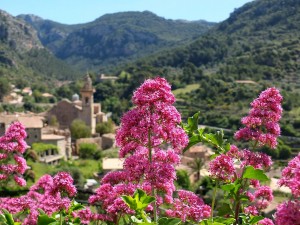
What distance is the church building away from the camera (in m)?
51.8

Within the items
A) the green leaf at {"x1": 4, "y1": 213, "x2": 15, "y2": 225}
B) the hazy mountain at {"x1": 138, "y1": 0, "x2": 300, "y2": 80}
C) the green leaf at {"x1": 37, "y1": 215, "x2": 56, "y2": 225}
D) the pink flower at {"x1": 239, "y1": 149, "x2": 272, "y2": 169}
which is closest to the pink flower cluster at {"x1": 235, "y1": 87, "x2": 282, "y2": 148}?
the pink flower at {"x1": 239, "y1": 149, "x2": 272, "y2": 169}

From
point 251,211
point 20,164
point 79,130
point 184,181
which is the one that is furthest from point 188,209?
point 79,130

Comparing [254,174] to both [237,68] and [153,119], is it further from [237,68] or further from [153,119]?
[237,68]

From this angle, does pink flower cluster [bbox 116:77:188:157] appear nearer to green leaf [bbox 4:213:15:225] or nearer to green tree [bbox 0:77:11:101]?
green leaf [bbox 4:213:15:225]

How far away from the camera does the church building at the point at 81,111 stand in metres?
51.8

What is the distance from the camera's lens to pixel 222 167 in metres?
3.58

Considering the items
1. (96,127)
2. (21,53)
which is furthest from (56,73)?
(96,127)

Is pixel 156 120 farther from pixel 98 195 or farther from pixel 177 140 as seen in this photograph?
pixel 98 195

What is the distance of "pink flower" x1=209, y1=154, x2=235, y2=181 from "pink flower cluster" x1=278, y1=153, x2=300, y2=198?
372 mm

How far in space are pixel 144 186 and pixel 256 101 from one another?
1.26 m

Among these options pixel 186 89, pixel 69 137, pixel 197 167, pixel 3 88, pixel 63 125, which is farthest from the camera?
pixel 186 89

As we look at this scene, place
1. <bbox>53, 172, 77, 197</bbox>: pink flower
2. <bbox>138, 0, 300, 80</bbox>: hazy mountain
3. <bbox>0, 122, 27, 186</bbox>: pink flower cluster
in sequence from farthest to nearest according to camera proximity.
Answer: <bbox>138, 0, 300, 80</bbox>: hazy mountain → <bbox>0, 122, 27, 186</bbox>: pink flower cluster → <bbox>53, 172, 77, 197</bbox>: pink flower

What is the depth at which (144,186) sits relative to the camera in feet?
11.7

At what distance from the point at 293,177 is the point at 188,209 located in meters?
0.89
